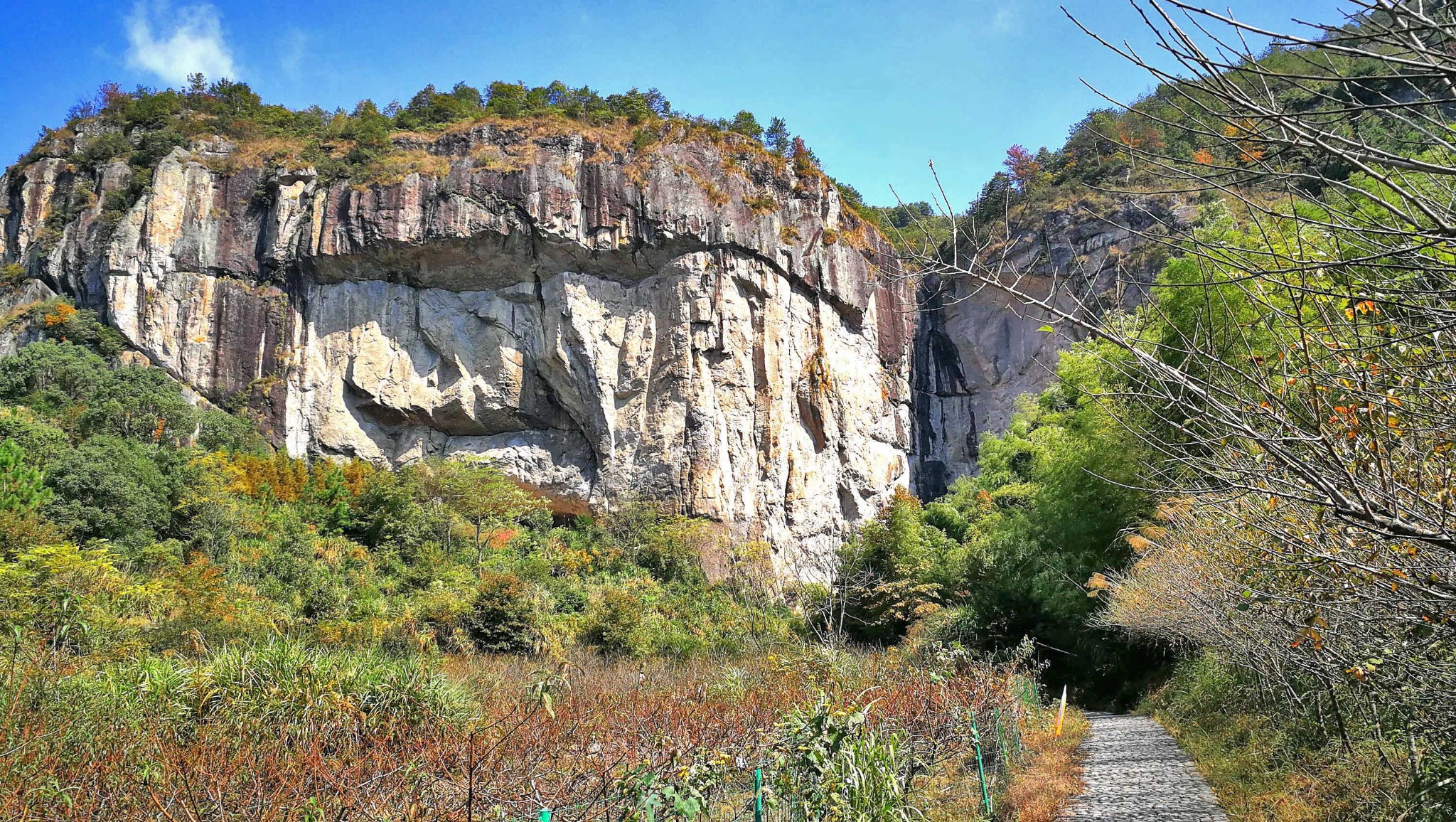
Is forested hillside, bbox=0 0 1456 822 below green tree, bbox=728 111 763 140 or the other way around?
below

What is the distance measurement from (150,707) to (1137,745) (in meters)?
10.7

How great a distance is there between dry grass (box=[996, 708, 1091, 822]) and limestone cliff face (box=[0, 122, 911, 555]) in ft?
54.3

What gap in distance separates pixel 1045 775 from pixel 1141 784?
35.8 inches

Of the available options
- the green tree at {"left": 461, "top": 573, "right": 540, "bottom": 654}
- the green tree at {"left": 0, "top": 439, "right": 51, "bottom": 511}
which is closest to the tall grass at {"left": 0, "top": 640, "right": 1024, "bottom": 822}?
the green tree at {"left": 461, "top": 573, "right": 540, "bottom": 654}

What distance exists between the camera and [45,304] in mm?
28875

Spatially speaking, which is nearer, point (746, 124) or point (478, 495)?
point (478, 495)

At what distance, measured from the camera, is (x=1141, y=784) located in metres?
8.47

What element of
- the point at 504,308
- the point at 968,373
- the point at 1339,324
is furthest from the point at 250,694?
the point at 968,373

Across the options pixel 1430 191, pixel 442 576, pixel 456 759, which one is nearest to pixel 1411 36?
pixel 1430 191

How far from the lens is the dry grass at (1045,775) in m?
7.40

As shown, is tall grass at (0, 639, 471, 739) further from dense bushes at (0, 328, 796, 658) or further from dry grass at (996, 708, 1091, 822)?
dry grass at (996, 708, 1091, 822)

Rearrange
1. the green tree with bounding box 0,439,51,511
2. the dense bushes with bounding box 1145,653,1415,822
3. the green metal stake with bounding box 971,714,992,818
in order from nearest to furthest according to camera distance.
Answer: the dense bushes with bounding box 1145,653,1415,822
the green metal stake with bounding box 971,714,992,818
the green tree with bounding box 0,439,51,511

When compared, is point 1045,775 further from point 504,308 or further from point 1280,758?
point 504,308

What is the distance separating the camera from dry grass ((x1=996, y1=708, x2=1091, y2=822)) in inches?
291
